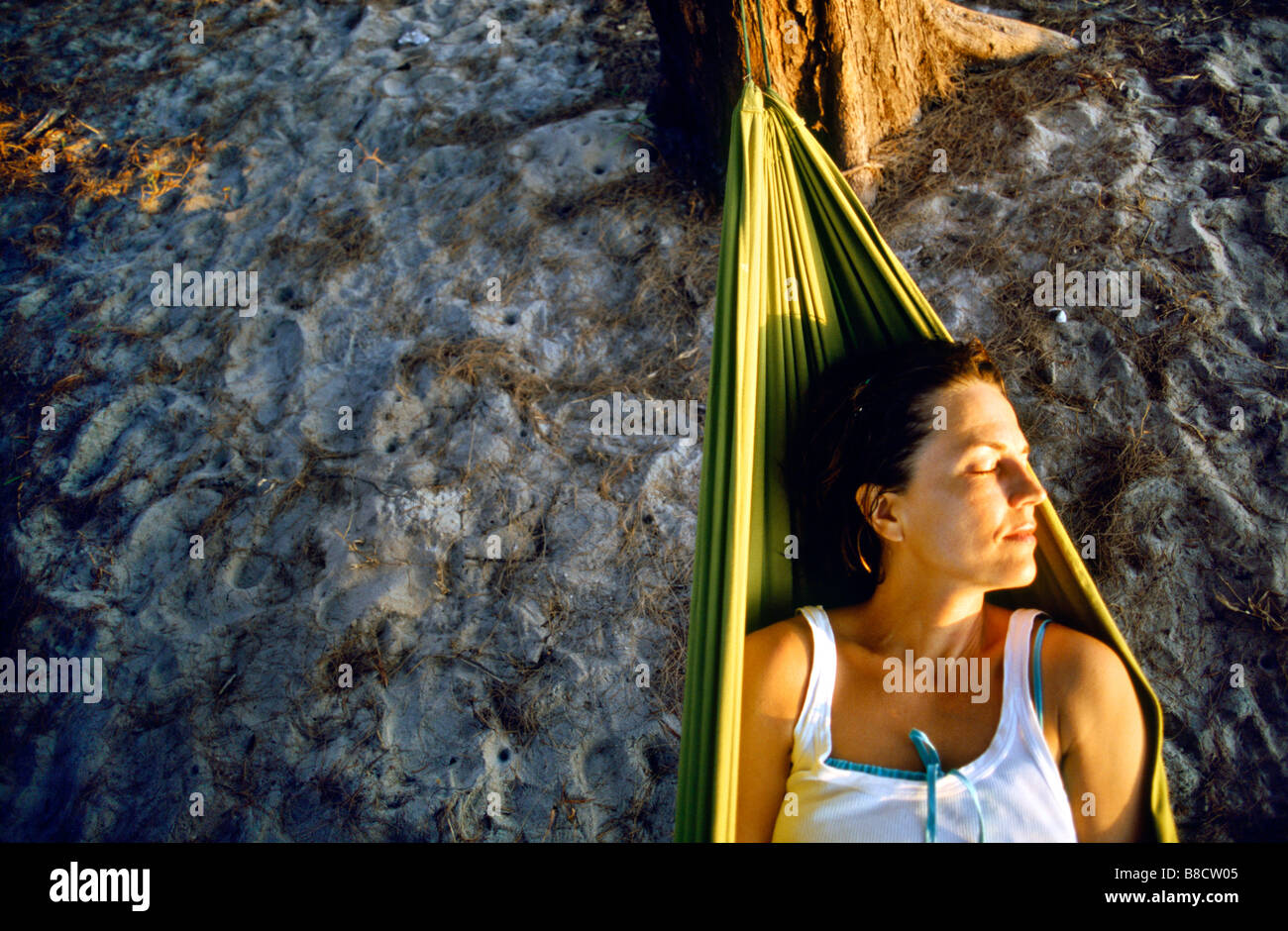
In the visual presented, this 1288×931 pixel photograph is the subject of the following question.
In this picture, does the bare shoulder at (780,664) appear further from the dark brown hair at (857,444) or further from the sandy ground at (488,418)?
the sandy ground at (488,418)

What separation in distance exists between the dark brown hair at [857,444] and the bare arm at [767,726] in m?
0.25

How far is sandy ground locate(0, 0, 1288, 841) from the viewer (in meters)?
2.04

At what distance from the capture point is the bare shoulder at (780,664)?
150 centimetres

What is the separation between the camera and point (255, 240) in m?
3.03

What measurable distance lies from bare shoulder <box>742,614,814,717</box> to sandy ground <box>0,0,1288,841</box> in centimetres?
61

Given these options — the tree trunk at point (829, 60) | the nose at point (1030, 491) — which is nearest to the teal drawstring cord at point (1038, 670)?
the nose at point (1030, 491)

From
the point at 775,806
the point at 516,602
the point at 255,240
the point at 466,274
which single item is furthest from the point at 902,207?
the point at 255,240

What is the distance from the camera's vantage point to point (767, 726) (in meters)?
1.48

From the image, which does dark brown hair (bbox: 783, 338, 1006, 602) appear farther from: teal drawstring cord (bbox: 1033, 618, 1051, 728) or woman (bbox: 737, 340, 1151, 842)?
teal drawstring cord (bbox: 1033, 618, 1051, 728)

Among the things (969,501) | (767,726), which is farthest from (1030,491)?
(767,726)

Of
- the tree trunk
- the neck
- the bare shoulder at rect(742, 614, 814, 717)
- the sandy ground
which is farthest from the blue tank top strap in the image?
the tree trunk

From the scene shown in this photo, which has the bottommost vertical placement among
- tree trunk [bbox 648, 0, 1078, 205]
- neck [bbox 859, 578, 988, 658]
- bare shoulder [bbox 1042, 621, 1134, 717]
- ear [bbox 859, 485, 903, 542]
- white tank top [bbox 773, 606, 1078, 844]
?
white tank top [bbox 773, 606, 1078, 844]

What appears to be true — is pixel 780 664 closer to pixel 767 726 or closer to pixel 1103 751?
pixel 767 726

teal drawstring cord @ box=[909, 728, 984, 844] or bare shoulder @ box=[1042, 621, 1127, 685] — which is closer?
Result: teal drawstring cord @ box=[909, 728, 984, 844]
